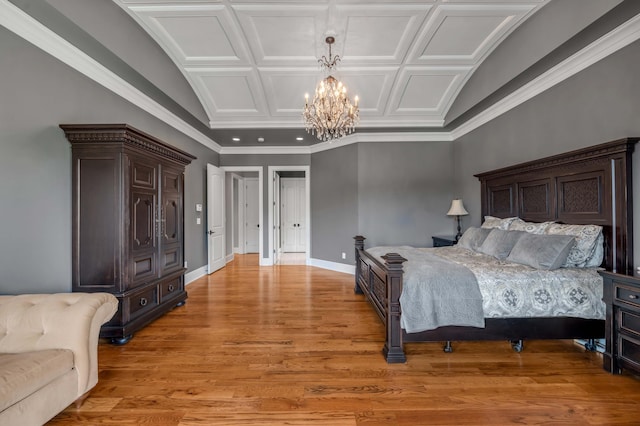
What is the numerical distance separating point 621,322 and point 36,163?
4906 millimetres

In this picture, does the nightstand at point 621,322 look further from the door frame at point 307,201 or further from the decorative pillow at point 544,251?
the door frame at point 307,201

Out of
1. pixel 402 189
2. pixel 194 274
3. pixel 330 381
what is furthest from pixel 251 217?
pixel 330 381

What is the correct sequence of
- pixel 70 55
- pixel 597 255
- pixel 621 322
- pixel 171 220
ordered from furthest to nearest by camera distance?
pixel 171 220, pixel 70 55, pixel 597 255, pixel 621 322

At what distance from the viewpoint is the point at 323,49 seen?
357 cm

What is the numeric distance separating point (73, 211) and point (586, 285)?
183 inches

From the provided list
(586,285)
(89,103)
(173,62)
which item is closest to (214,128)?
(173,62)

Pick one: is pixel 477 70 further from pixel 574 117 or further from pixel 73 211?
pixel 73 211

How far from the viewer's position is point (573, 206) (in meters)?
2.82

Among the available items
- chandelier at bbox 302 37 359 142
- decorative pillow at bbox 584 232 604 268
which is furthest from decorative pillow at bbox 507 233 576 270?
chandelier at bbox 302 37 359 142

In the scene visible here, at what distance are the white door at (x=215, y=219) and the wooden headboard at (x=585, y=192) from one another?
509 cm

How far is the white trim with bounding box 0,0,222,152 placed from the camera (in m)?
2.14

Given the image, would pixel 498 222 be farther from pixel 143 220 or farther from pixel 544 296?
pixel 143 220

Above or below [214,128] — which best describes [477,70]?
above

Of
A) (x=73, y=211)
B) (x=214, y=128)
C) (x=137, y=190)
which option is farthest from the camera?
(x=214, y=128)
